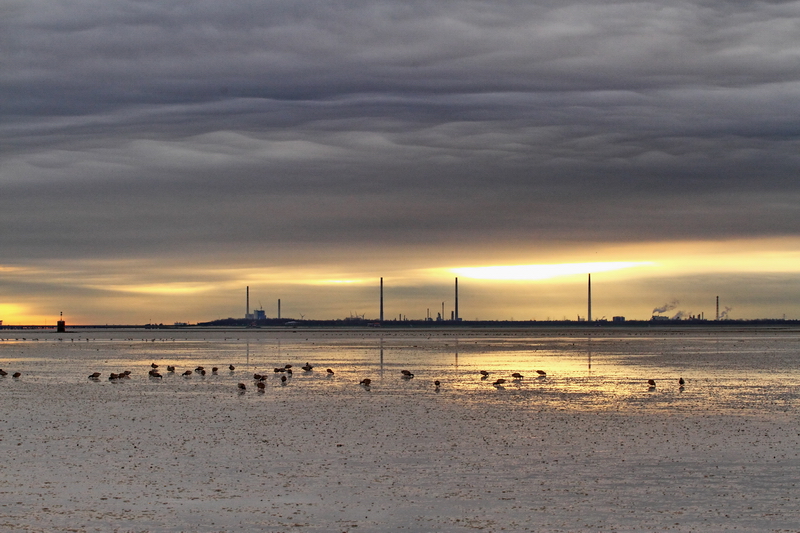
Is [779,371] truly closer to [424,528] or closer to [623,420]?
[623,420]

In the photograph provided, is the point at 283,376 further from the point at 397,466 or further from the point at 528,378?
the point at 397,466

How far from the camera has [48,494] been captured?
65.9ft

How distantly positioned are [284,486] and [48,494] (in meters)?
5.26

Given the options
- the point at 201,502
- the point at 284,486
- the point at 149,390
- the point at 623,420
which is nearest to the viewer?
the point at 201,502

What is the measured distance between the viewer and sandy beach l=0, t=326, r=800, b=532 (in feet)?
59.1

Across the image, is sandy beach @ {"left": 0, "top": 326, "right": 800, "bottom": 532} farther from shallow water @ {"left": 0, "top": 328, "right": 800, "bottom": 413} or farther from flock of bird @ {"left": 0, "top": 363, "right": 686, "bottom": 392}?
flock of bird @ {"left": 0, "top": 363, "right": 686, "bottom": 392}

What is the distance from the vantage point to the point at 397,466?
23.2 metres

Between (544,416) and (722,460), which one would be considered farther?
(544,416)

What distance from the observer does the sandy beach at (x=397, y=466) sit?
59.1 ft

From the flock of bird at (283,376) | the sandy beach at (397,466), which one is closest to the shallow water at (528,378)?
the flock of bird at (283,376)

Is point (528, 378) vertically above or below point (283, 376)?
below

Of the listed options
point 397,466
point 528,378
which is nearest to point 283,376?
point 528,378

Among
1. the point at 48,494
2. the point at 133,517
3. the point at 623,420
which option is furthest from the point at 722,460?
the point at 48,494

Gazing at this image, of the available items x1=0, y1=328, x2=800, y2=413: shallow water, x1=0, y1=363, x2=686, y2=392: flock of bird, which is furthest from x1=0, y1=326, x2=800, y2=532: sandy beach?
x1=0, y1=363, x2=686, y2=392: flock of bird
